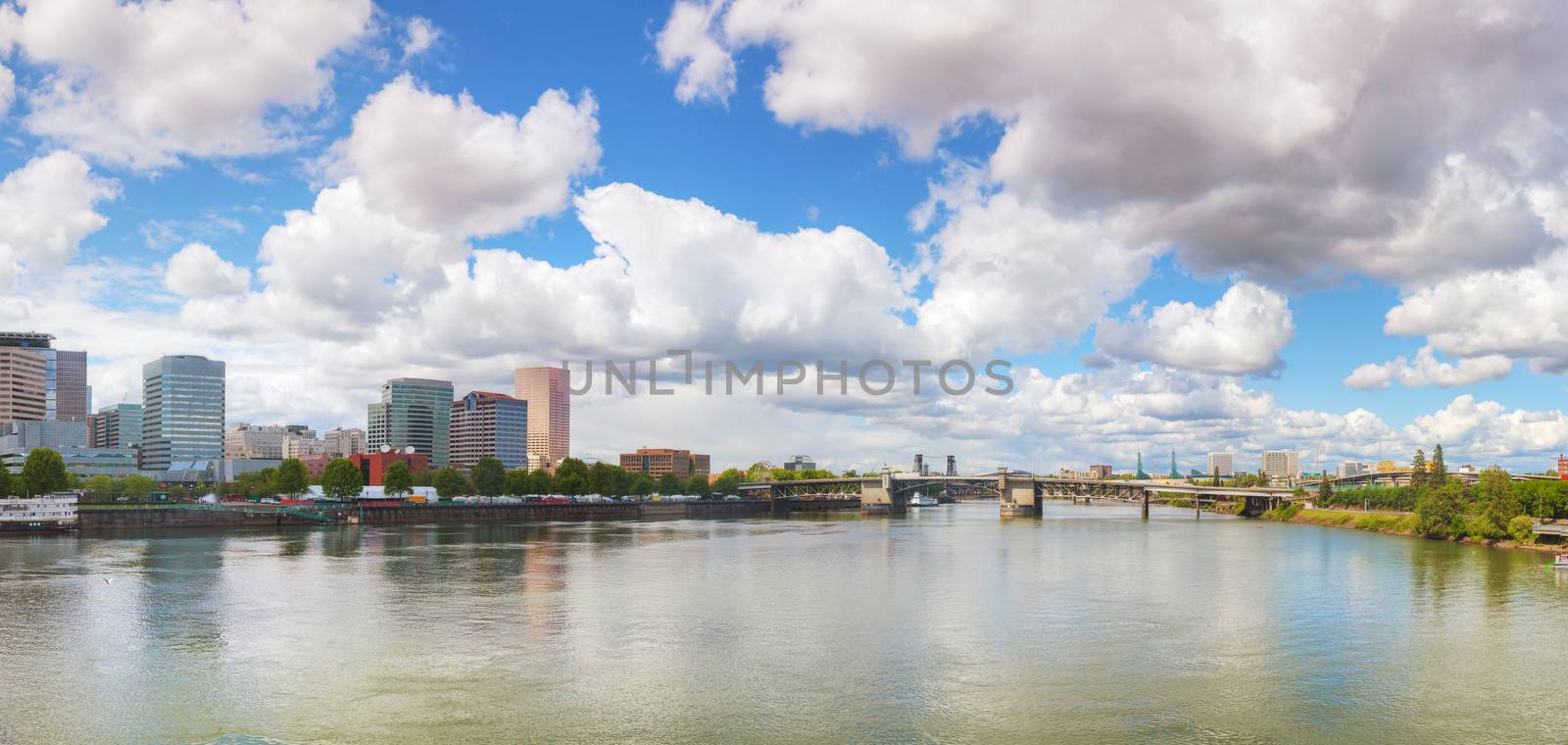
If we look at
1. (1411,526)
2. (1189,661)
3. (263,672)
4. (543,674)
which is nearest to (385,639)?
(263,672)

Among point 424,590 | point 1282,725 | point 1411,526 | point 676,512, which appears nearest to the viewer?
point 1282,725

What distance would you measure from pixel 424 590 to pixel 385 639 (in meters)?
16.6

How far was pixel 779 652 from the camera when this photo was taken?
38.6 metres

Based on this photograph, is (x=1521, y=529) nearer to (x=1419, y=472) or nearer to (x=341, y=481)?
(x=1419, y=472)

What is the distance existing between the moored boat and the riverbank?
128 meters

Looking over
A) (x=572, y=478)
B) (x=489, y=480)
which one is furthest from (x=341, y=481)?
(x=572, y=478)

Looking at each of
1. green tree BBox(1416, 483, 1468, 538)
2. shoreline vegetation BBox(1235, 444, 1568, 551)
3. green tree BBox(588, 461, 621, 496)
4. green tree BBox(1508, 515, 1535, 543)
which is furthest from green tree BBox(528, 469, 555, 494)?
green tree BBox(1508, 515, 1535, 543)

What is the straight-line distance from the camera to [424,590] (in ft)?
186

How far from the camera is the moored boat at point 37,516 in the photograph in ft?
319

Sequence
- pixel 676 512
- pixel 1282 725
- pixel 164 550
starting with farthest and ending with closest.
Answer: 1. pixel 676 512
2. pixel 164 550
3. pixel 1282 725

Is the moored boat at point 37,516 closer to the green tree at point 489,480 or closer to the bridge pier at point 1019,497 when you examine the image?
the green tree at point 489,480

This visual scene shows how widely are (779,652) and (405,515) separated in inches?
4434

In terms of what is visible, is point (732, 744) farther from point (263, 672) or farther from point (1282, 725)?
point (263, 672)

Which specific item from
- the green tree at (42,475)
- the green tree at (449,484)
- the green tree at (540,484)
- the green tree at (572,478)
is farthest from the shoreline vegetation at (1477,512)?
the green tree at (42,475)
